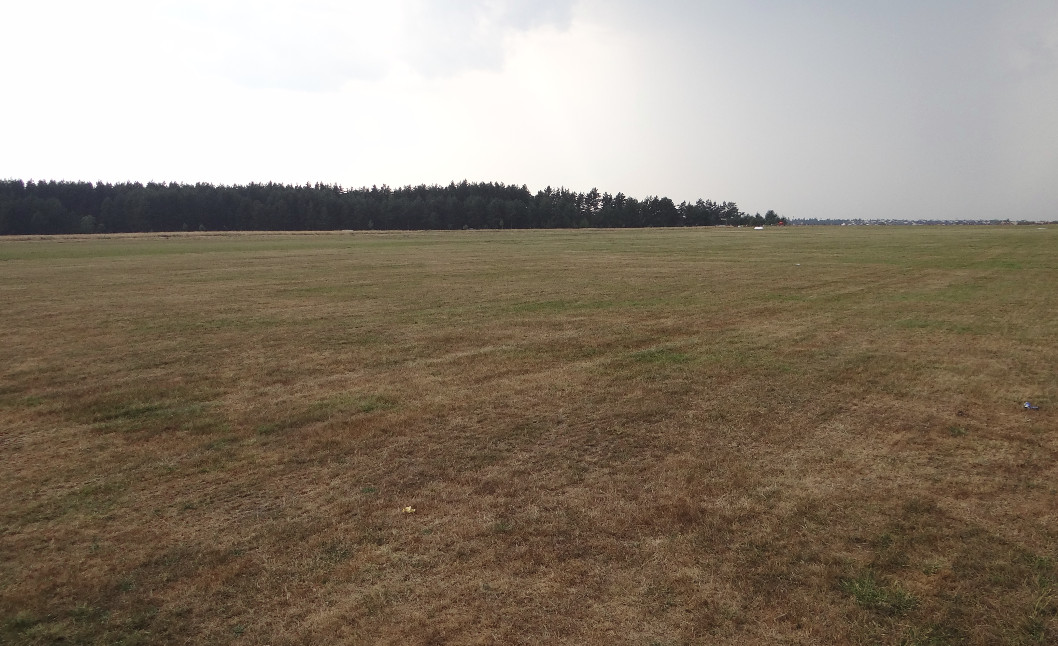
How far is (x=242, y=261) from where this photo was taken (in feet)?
131

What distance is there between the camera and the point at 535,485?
6211 millimetres

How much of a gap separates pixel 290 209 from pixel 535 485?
472 ft

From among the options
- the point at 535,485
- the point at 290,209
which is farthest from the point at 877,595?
the point at 290,209

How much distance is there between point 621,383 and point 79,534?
24.2 feet

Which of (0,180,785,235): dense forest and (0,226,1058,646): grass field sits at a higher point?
(0,180,785,235): dense forest

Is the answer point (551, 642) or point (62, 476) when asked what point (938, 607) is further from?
point (62, 476)

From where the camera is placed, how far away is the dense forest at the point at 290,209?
392 feet

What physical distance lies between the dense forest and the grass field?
130 metres

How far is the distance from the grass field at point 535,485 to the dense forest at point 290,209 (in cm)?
13037

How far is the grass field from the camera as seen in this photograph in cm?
419

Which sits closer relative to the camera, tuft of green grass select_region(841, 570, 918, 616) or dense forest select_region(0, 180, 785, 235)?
tuft of green grass select_region(841, 570, 918, 616)

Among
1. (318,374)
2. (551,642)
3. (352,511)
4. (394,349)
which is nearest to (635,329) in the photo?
(394,349)

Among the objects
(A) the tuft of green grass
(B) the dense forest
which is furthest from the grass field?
(B) the dense forest

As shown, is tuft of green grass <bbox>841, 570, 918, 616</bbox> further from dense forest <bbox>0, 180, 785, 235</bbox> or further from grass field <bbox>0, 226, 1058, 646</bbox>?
dense forest <bbox>0, 180, 785, 235</bbox>
